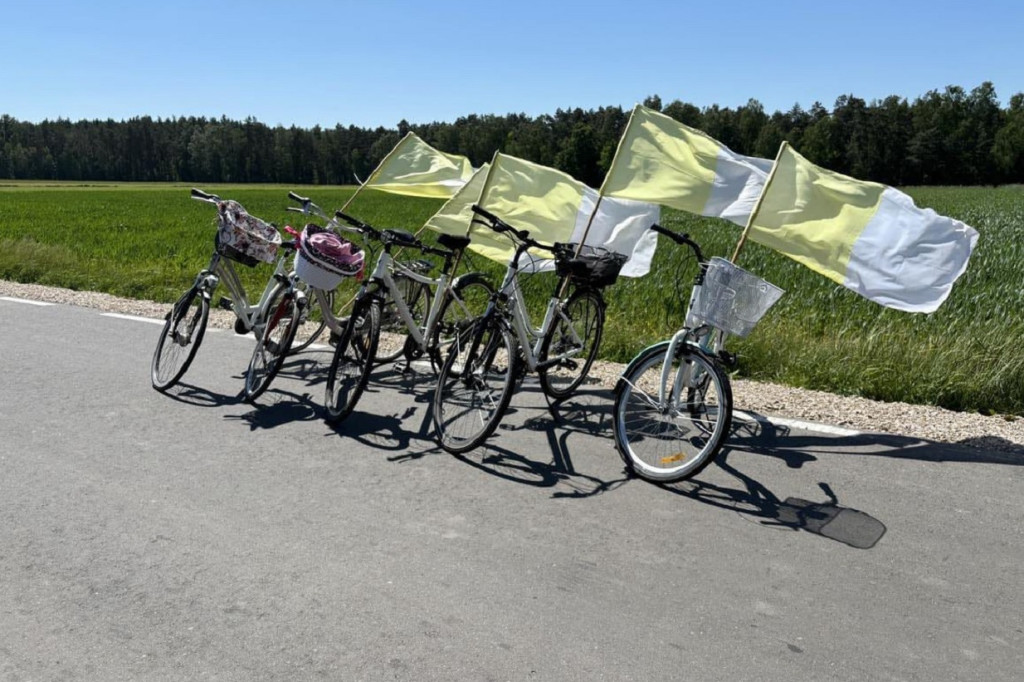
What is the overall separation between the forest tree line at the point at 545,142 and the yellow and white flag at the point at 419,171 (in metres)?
71.0

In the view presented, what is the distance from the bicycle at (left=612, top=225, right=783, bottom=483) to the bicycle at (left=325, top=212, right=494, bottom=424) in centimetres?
123

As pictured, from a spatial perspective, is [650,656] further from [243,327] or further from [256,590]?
[243,327]

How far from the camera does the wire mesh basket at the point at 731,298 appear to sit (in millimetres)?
4965

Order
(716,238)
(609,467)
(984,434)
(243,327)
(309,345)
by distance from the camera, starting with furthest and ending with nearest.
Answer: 1. (716,238)
2. (309,345)
3. (243,327)
4. (984,434)
5. (609,467)

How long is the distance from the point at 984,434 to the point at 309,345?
5444 mm

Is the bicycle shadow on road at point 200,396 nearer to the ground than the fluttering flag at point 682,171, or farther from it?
nearer to the ground

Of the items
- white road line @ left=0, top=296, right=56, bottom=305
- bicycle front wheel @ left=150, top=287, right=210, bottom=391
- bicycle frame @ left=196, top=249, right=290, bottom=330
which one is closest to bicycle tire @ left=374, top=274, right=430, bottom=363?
bicycle frame @ left=196, top=249, right=290, bottom=330

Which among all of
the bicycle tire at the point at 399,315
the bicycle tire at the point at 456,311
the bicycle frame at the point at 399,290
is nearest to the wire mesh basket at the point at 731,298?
the bicycle tire at the point at 456,311

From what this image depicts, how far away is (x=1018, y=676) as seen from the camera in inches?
121

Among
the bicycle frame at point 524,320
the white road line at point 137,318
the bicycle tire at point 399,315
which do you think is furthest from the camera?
the white road line at point 137,318

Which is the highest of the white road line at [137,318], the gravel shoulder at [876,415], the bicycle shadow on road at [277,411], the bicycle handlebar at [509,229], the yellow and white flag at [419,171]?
the yellow and white flag at [419,171]

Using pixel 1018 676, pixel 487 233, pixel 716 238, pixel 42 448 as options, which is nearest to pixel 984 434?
pixel 1018 676

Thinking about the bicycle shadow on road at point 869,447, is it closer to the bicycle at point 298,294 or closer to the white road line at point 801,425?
the white road line at point 801,425

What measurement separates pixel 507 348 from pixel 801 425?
2.22 metres
